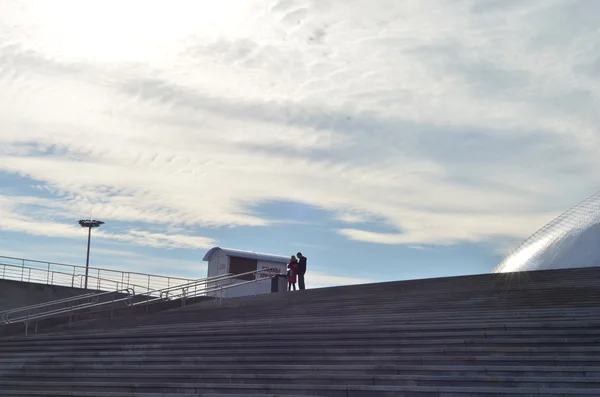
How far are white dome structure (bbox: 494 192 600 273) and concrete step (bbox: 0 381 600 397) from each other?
12.5 metres

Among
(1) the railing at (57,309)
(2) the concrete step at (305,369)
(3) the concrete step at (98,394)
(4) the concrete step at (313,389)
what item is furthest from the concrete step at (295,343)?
(1) the railing at (57,309)

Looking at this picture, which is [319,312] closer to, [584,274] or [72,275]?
[584,274]

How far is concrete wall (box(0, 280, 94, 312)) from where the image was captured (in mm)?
22469

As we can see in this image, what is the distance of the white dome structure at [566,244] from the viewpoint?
2091 centimetres

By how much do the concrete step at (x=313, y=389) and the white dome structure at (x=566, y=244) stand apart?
492 inches

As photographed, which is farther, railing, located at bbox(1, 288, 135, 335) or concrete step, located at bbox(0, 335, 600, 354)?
railing, located at bbox(1, 288, 135, 335)

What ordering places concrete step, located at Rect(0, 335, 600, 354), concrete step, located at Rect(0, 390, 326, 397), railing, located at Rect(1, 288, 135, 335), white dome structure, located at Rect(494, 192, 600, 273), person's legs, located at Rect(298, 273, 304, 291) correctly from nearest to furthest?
concrete step, located at Rect(0, 390, 326, 397) → concrete step, located at Rect(0, 335, 600, 354) → railing, located at Rect(1, 288, 135, 335) → person's legs, located at Rect(298, 273, 304, 291) → white dome structure, located at Rect(494, 192, 600, 273)

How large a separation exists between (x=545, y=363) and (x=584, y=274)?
A: 7.16 m

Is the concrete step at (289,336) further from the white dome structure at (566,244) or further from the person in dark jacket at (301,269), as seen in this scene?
the white dome structure at (566,244)

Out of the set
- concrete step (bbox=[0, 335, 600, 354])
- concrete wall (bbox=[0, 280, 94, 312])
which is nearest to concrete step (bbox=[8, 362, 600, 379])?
concrete step (bbox=[0, 335, 600, 354])

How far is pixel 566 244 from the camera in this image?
2197 cm

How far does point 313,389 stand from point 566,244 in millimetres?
14370

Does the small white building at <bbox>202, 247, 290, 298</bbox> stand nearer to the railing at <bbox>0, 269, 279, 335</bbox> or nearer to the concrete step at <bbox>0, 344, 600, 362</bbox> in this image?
the railing at <bbox>0, 269, 279, 335</bbox>

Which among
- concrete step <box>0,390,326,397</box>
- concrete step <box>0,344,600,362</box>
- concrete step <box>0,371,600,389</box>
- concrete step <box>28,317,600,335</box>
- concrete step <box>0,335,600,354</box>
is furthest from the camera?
concrete step <box>28,317,600,335</box>
